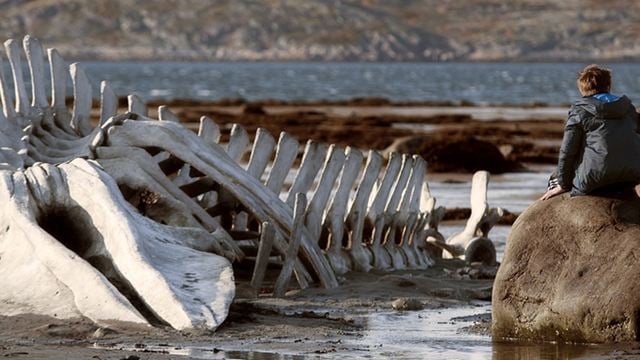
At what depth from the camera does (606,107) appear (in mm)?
9914

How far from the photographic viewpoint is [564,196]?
400 inches

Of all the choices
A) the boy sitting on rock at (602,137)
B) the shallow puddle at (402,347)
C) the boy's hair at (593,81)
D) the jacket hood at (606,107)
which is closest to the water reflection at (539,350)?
the shallow puddle at (402,347)

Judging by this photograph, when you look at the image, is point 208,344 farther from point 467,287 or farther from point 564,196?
point 467,287

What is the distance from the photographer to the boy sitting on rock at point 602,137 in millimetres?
9914

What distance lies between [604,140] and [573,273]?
801 millimetres

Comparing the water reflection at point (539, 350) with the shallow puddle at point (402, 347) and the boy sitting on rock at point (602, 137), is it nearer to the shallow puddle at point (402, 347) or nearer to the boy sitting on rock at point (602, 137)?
the shallow puddle at point (402, 347)

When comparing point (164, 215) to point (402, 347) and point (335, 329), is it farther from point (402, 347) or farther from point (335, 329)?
point (402, 347)

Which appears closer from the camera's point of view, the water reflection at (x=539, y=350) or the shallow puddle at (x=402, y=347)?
the shallow puddle at (x=402, y=347)

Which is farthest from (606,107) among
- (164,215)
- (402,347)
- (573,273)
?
(164,215)

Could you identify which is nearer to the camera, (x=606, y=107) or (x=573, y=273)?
(x=573, y=273)

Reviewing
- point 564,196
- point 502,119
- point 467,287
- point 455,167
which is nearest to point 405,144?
point 455,167

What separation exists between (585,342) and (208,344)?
7.03 ft

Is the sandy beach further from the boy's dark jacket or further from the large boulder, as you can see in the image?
the boy's dark jacket

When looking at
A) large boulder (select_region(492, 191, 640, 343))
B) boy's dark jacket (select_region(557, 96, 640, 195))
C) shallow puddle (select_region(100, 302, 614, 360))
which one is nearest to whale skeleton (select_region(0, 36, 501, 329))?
shallow puddle (select_region(100, 302, 614, 360))
